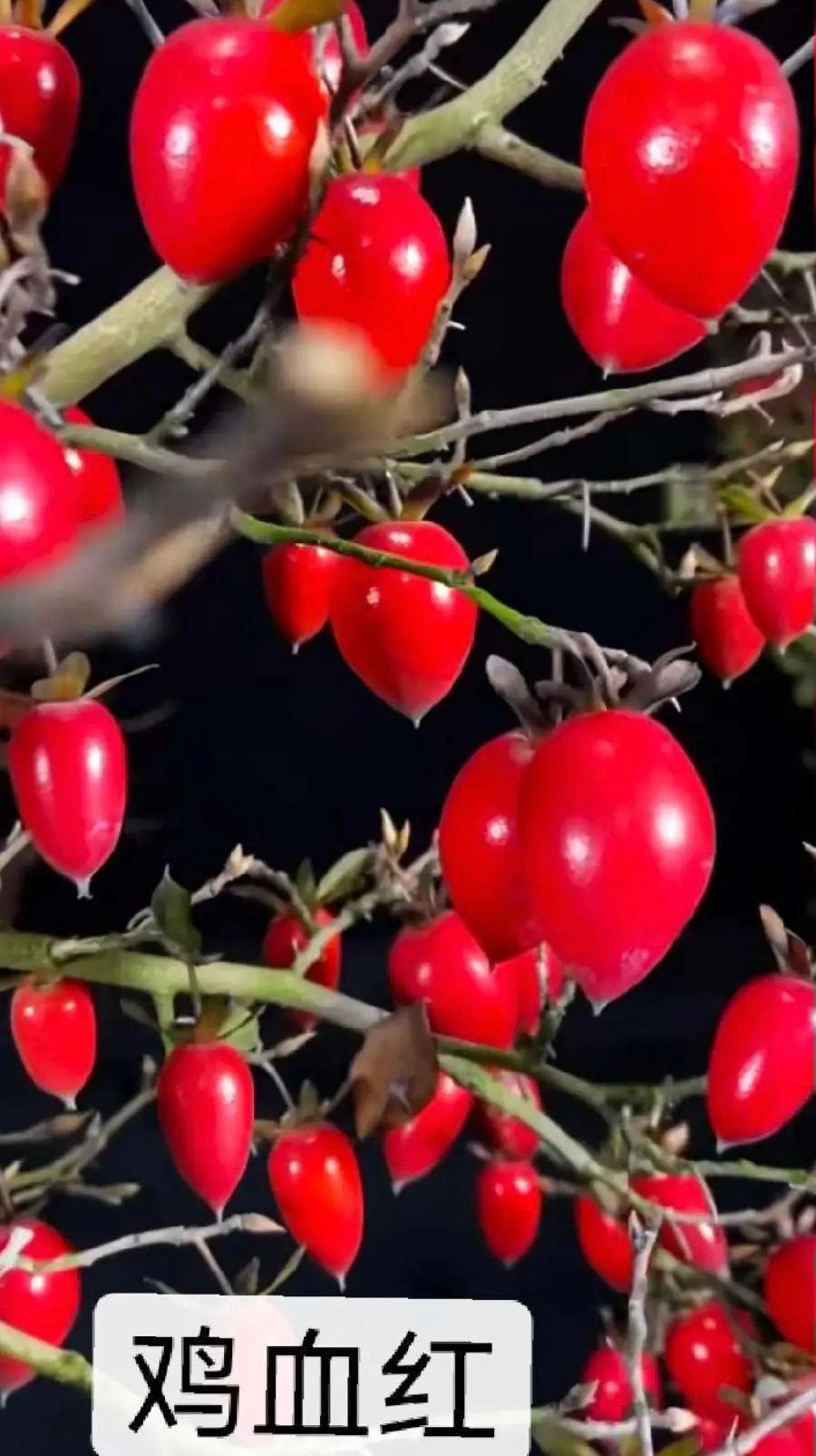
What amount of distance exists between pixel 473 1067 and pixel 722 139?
22 centimetres

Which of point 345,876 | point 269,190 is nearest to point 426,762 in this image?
point 345,876

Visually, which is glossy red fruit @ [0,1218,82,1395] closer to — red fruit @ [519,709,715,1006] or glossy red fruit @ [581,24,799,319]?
red fruit @ [519,709,715,1006]

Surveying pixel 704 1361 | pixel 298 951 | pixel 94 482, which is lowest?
pixel 704 1361

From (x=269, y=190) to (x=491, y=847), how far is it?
14cm

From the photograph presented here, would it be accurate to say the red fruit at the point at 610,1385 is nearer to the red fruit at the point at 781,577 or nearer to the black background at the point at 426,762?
the black background at the point at 426,762

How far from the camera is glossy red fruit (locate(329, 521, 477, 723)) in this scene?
0.31m

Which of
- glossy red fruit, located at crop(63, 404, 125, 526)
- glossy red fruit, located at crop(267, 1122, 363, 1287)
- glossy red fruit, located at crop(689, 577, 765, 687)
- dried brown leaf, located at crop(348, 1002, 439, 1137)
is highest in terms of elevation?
glossy red fruit, located at crop(63, 404, 125, 526)

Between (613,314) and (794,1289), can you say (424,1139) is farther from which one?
(613,314)

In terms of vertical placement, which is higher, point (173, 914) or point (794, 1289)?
point (173, 914)

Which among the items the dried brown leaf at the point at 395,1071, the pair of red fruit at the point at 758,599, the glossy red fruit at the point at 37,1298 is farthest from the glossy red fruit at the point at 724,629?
the glossy red fruit at the point at 37,1298

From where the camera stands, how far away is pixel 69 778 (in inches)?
12.4

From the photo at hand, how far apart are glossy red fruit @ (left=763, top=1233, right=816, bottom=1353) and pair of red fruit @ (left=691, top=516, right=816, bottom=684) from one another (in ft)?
0.47

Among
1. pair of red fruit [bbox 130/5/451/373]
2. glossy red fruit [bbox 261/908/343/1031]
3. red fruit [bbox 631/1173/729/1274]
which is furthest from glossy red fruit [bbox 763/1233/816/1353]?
pair of red fruit [bbox 130/5/451/373]

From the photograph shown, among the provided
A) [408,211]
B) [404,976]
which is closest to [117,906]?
[404,976]
